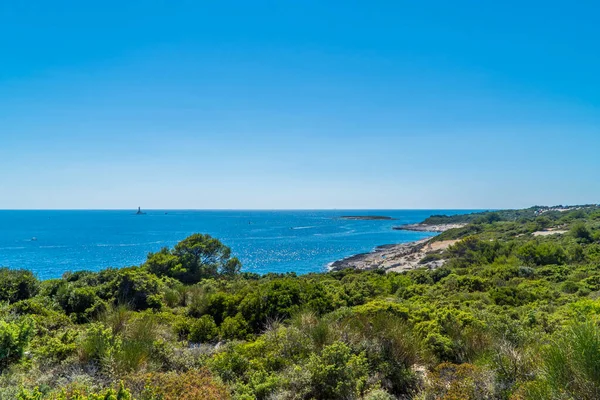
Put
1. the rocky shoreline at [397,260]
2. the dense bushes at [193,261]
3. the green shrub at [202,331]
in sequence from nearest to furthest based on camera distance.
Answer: the green shrub at [202,331] < the dense bushes at [193,261] < the rocky shoreline at [397,260]

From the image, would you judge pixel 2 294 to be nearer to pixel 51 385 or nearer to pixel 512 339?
pixel 51 385

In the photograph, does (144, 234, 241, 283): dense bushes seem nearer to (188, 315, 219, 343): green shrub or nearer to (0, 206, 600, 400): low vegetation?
(0, 206, 600, 400): low vegetation

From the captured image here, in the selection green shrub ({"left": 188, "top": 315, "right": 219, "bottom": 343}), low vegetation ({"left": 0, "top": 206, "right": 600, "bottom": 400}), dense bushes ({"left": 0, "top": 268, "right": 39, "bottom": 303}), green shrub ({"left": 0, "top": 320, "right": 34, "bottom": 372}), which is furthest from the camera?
dense bushes ({"left": 0, "top": 268, "right": 39, "bottom": 303})

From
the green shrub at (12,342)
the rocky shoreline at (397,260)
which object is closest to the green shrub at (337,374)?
the green shrub at (12,342)

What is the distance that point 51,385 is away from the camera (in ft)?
18.3

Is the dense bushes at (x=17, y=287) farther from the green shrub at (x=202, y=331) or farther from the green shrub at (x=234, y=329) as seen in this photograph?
the green shrub at (x=234, y=329)

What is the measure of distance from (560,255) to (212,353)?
1494 inches

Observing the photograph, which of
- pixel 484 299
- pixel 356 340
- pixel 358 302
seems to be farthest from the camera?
pixel 484 299

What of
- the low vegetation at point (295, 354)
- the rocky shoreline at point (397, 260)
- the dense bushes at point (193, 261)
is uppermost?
the low vegetation at point (295, 354)

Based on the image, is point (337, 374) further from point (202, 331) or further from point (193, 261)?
point (193, 261)

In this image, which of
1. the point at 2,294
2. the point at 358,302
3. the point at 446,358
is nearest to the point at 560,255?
the point at 358,302

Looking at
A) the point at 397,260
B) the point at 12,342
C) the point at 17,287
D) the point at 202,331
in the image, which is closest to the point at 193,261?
the point at 17,287

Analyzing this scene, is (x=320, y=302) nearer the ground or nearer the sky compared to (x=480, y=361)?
nearer the ground

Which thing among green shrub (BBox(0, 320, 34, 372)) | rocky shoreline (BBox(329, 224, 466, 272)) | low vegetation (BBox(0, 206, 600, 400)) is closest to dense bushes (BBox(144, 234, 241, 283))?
low vegetation (BBox(0, 206, 600, 400))
